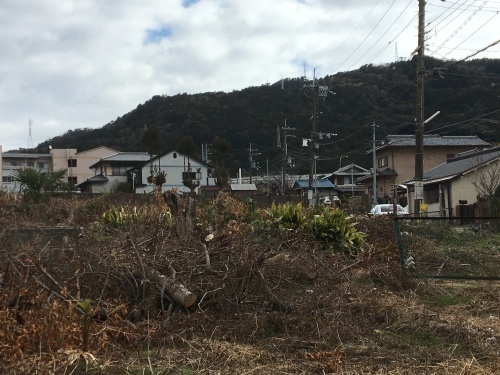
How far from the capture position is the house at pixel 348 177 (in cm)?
5994

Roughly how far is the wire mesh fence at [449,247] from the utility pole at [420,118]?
304 inches

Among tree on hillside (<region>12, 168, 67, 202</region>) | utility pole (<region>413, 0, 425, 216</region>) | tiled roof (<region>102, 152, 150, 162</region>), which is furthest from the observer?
tiled roof (<region>102, 152, 150, 162</region>)

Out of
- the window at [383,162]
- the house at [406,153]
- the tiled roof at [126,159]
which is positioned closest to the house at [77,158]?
the tiled roof at [126,159]

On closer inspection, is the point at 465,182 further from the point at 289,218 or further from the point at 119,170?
the point at 119,170

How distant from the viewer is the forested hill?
142 ft

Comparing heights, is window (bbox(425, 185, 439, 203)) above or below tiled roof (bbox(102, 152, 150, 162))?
below

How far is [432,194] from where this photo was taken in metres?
31.0

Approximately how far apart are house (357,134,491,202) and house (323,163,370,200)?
1321cm

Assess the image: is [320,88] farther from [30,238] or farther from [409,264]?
[30,238]

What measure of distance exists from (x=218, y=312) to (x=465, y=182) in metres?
24.7

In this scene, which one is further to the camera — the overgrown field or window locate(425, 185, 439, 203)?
window locate(425, 185, 439, 203)

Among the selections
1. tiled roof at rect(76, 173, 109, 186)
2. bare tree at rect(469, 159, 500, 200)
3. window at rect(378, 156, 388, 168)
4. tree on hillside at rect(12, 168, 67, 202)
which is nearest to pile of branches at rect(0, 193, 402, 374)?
tree on hillside at rect(12, 168, 67, 202)

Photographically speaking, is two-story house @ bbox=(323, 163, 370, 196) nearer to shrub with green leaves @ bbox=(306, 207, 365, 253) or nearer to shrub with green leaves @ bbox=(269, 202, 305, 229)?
shrub with green leaves @ bbox=(269, 202, 305, 229)

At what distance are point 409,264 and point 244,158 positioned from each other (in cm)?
5405
